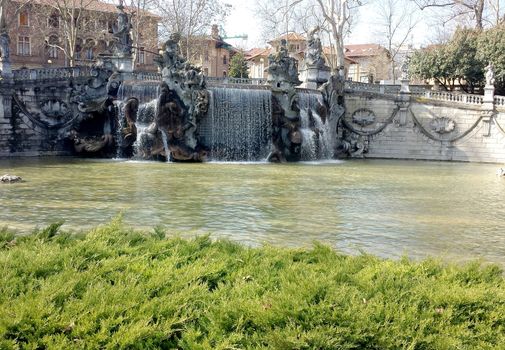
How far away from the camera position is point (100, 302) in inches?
165

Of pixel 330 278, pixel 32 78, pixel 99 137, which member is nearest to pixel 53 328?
pixel 330 278

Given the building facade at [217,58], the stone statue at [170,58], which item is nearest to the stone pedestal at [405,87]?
the stone statue at [170,58]

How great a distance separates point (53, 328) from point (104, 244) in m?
2.06

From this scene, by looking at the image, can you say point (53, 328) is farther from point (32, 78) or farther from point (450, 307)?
point (32, 78)

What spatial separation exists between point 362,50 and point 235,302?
80.0 m

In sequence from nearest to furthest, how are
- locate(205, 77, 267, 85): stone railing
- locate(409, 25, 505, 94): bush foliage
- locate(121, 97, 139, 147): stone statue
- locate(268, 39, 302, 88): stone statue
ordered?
locate(121, 97, 139, 147): stone statue → locate(268, 39, 302, 88): stone statue → locate(205, 77, 267, 85): stone railing → locate(409, 25, 505, 94): bush foliage

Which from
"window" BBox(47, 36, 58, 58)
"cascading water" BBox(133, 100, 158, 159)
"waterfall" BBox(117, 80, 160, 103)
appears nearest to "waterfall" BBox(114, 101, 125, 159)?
"waterfall" BBox(117, 80, 160, 103)

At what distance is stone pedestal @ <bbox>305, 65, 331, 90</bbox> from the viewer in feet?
98.2

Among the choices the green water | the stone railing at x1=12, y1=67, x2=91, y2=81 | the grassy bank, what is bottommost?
the green water

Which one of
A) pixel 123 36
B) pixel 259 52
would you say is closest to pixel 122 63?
pixel 123 36

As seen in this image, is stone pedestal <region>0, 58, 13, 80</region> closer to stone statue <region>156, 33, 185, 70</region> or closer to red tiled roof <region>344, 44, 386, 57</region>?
stone statue <region>156, 33, 185, 70</region>

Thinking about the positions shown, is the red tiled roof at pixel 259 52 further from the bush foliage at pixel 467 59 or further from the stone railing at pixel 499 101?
the stone railing at pixel 499 101

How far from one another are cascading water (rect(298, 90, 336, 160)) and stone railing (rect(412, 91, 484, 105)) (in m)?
5.93

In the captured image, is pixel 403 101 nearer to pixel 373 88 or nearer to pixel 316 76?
pixel 373 88
